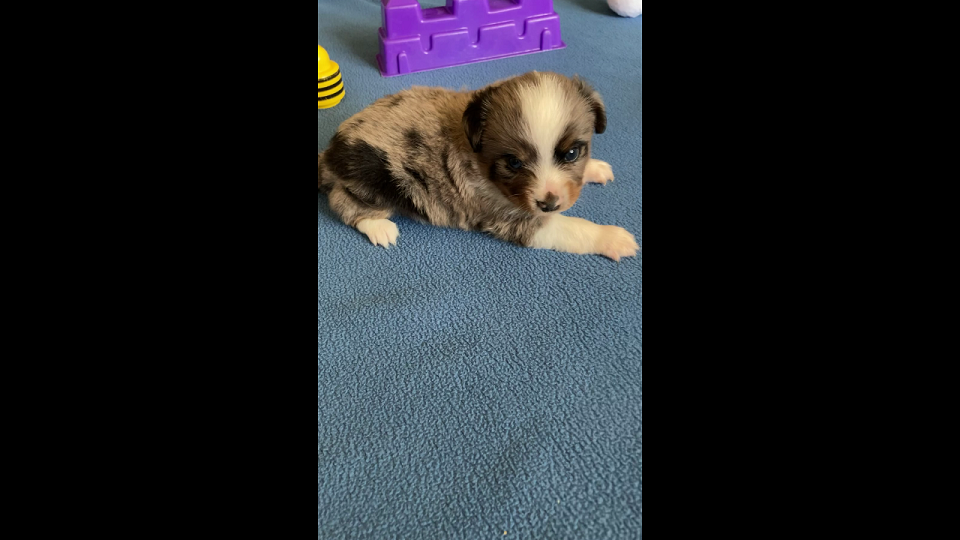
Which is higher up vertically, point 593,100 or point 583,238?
point 593,100

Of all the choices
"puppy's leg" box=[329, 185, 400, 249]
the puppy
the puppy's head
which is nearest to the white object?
the puppy

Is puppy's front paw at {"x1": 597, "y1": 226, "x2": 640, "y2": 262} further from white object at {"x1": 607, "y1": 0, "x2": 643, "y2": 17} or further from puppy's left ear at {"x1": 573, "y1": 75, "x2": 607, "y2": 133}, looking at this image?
white object at {"x1": 607, "y1": 0, "x2": 643, "y2": 17}

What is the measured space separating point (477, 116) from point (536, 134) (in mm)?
271

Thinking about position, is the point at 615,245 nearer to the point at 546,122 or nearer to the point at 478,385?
the point at 546,122

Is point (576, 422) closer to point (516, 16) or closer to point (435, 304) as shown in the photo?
point (435, 304)

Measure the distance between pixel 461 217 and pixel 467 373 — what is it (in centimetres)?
85

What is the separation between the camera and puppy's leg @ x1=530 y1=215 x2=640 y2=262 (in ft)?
7.67

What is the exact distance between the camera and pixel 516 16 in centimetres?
393

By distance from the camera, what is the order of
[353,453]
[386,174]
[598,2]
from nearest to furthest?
[353,453] < [386,174] < [598,2]

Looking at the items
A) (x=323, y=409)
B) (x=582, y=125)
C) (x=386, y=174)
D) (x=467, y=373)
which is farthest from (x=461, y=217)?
(x=323, y=409)

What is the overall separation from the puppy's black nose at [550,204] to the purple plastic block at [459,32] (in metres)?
2.22

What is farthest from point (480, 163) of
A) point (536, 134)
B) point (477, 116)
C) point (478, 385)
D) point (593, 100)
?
point (478, 385)

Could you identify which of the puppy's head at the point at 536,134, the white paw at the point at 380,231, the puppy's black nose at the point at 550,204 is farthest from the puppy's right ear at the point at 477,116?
the white paw at the point at 380,231

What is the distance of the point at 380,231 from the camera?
99.3 inches
